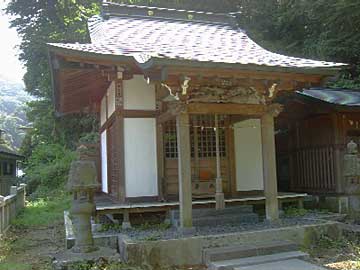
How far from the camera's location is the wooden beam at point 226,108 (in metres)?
7.61

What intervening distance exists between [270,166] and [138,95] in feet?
11.0

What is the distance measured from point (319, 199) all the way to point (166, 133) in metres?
5.34

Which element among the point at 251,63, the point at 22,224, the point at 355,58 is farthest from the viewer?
the point at 355,58

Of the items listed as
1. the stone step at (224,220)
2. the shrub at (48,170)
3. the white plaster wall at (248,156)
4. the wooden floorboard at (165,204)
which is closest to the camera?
the wooden floorboard at (165,204)

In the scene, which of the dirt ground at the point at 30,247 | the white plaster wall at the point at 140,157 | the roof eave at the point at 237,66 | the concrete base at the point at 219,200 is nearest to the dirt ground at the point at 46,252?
the dirt ground at the point at 30,247

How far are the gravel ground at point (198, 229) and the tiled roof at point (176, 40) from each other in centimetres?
323

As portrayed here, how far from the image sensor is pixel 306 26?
61.1 feet

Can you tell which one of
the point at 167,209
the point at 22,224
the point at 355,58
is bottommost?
the point at 22,224

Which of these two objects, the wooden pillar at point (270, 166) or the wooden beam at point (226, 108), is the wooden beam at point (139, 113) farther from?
the wooden pillar at point (270, 166)

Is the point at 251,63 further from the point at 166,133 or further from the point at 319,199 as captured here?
the point at 319,199

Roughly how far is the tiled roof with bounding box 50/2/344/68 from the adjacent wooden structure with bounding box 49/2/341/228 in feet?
0.12

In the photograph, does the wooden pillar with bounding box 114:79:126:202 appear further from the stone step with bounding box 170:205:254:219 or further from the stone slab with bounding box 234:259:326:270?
the stone slab with bounding box 234:259:326:270

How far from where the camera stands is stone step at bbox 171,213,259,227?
26.5 feet

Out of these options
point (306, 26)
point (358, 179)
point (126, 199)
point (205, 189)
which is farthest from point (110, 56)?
point (306, 26)
